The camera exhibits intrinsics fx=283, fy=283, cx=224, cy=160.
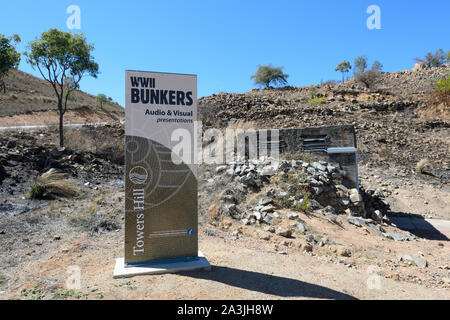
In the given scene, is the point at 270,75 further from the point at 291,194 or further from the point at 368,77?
the point at 291,194

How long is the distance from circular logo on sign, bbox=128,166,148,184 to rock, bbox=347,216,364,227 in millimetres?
5520

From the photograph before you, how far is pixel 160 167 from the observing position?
13.5 feet

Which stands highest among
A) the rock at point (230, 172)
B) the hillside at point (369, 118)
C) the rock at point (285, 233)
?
the hillside at point (369, 118)

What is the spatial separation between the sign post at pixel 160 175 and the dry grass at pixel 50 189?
5270mm

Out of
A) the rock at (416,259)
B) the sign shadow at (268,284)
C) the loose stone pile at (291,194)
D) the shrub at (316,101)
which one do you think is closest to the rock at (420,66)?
the shrub at (316,101)

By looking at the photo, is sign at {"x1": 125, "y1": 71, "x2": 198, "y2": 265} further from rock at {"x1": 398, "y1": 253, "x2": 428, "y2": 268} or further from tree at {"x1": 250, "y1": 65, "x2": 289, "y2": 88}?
tree at {"x1": 250, "y1": 65, "x2": 289, "y2": 88}

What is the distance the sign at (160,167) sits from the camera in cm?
395

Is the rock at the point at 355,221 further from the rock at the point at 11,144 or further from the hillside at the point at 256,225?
the rock at the point at 11,144

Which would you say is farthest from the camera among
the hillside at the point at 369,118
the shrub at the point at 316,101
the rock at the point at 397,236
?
the shrub at the point at 316,101

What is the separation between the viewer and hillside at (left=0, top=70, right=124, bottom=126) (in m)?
23.1

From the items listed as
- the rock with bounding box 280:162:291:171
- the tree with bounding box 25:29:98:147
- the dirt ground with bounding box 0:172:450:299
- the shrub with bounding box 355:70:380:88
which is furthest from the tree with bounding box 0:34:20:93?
the shrub with bounding box 355:70:380:88

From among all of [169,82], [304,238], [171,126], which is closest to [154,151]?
[171,126]

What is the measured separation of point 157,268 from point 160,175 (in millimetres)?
1293
